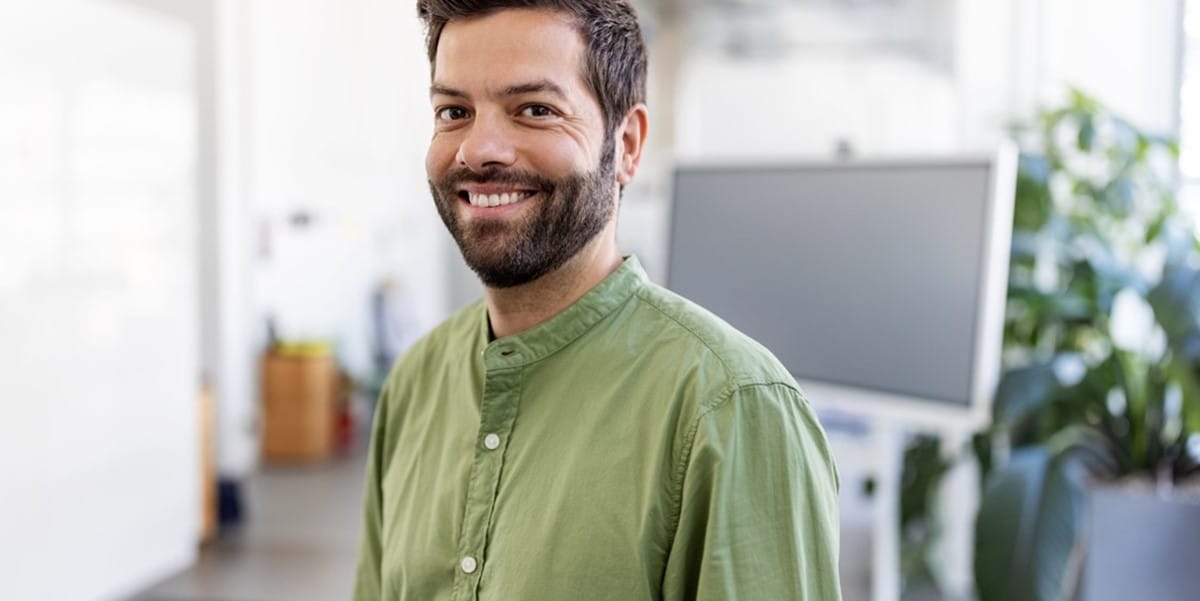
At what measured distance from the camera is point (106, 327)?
11.3ft

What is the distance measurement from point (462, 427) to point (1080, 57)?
3.10m

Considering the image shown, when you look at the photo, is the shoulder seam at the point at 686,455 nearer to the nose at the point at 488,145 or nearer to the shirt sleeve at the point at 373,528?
the nose at the point at 488,145

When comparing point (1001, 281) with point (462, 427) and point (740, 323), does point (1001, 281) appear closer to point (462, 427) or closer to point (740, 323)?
point (740, 323)

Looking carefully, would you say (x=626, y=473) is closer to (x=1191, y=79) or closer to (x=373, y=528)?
(x=373, y=528)

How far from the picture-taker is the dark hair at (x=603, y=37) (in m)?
0.92

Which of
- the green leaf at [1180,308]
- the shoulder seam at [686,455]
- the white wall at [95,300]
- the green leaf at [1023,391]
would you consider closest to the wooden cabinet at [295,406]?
the white wall at [95,300]

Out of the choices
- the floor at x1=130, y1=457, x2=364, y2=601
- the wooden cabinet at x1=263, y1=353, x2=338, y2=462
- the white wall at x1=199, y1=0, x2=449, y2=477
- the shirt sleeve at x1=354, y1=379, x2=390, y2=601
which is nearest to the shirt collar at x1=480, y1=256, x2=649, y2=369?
the shirt sleeve at x1=354, y1=379, x2=390, y2=601

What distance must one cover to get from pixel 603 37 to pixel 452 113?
0.14 metres

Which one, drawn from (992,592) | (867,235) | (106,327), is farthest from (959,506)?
(106,327)

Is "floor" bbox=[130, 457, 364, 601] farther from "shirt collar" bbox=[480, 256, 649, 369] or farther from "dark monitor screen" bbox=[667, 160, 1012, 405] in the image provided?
"shirt collar" bbox=[480, 256, 649, 369]

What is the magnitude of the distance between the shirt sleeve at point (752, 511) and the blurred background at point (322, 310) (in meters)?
1.27

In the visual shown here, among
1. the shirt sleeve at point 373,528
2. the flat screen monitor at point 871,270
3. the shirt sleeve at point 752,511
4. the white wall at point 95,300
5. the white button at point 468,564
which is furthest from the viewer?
the white wall at point 95,300

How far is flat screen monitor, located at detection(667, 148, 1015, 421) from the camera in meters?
1.91

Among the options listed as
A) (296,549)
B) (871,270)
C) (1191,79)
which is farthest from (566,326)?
(296,549)
